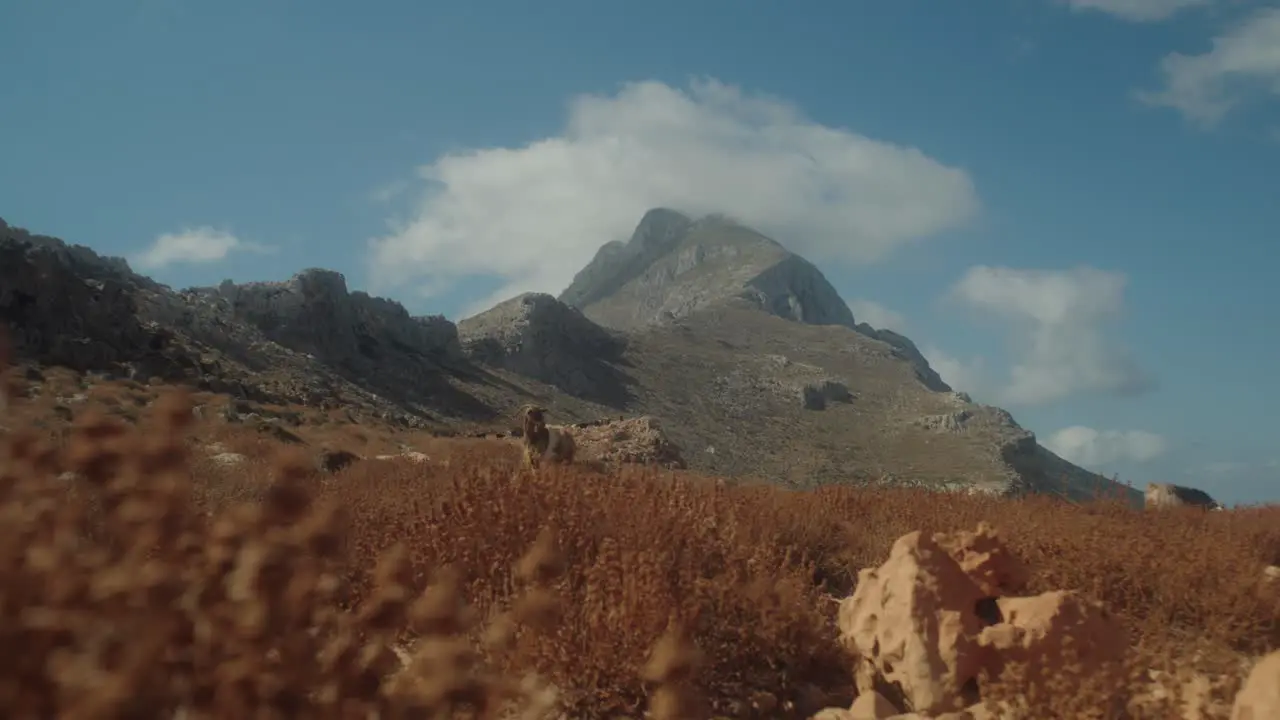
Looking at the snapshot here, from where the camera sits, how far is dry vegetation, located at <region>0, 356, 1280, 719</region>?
1563 mm

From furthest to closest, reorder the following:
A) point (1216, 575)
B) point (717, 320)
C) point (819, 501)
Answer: point (717, 320)
point (819, 501)
point (1216, 575)

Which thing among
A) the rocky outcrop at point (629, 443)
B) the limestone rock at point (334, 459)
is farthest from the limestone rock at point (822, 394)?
the limestone rock at point (334, 459)

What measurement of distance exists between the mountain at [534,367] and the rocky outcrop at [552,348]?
0.20 m

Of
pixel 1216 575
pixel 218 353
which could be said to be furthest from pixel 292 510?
pixel 218 353

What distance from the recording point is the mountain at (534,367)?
94.0 feet

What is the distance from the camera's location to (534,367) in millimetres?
70750

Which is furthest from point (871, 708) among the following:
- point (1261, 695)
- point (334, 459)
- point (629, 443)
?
point (629, 443)

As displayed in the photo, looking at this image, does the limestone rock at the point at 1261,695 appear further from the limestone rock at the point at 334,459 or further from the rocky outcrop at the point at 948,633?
the limestone rock at the point at 334,459

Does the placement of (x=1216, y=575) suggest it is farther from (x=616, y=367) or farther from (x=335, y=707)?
(x=616, y=367)

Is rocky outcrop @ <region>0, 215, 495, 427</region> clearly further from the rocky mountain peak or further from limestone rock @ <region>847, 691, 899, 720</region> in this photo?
the rocky mountain peak

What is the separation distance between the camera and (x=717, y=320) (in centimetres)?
10638

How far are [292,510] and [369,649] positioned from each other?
38 cm

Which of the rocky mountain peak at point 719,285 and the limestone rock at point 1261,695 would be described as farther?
the rocky mountain peak at point 719,285

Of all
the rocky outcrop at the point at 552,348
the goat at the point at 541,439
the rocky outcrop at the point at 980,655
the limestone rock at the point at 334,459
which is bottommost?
the limestone rock at the point at 334,459
